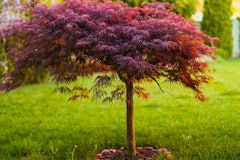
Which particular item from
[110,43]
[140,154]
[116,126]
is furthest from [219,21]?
[110,43]

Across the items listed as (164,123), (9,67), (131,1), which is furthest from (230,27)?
(164,123)

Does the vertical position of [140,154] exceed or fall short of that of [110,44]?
it falls short

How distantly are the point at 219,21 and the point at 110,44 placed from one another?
12.8 metres

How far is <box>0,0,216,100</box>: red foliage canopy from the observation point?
3.42m

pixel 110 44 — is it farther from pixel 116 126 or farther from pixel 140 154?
pixel 116 126

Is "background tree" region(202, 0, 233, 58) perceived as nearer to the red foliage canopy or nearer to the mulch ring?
the mulch ring

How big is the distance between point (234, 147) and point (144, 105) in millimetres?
2747

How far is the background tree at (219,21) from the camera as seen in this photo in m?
15.6

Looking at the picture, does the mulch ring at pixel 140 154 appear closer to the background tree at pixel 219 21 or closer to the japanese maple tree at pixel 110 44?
the japanese maple tree at pixel 110 44

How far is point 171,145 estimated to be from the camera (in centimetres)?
451

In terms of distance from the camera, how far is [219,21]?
15.6m

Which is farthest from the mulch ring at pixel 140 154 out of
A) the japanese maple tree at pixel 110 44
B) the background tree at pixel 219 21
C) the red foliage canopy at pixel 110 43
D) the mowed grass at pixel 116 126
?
the background tree at pixel 219 21

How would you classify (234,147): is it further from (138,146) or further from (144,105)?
(144,105)

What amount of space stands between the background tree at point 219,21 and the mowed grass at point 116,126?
795 centimetres
